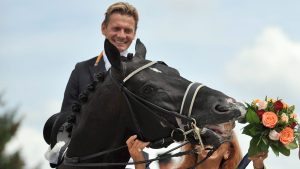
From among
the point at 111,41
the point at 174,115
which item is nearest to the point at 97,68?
the point at 111,41

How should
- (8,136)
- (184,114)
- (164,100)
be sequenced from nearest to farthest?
(184,114), (164,100), (8,136)

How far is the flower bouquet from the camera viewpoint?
19.1 feet

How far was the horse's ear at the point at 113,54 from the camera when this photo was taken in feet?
19.3

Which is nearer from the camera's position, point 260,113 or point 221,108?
point 221,108

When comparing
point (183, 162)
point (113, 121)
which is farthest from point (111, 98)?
point (183, 162)

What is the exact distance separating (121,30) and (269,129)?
219 centimetres

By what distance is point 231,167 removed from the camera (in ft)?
23.6

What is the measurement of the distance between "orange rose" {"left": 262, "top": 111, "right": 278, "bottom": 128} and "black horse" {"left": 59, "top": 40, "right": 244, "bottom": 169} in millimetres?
407

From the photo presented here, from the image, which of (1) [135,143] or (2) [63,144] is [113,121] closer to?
(1) [135,143]

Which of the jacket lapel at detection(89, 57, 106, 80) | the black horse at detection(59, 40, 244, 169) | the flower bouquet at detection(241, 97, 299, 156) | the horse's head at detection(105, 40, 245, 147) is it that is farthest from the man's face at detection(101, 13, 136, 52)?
the flower bouquet at detection(241, 97, 299, 156)

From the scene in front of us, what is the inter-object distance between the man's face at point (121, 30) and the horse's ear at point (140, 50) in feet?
1.15

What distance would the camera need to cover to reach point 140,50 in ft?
21.8

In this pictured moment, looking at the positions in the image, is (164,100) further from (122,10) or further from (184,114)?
(122,10)

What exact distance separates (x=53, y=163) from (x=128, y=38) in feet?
5.63
